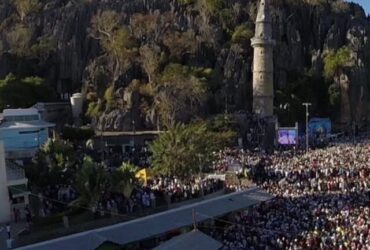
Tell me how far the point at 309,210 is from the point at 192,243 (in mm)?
8029

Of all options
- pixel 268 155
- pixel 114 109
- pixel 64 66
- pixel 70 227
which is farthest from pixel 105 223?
pixel 64 66

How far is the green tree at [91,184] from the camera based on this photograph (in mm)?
30188

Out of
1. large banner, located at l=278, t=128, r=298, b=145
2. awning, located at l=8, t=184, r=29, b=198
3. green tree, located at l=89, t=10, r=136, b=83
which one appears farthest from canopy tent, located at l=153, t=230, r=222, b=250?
green tree, located at l=89, t=10, r=136, b=83

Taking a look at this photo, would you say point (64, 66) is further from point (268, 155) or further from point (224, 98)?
point (268, 155)

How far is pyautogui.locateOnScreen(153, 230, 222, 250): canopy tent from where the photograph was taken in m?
23.1

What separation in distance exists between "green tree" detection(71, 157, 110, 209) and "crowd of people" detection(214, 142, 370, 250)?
616cm

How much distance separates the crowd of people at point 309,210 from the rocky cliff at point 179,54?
2902 cm

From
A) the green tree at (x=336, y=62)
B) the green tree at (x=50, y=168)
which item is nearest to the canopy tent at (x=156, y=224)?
the green tree at (x=50, y=168)

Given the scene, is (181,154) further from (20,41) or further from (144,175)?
(20,41)

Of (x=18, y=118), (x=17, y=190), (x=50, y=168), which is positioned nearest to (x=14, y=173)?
(x=17, y=190)

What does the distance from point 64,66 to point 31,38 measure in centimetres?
686

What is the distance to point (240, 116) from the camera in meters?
69.5

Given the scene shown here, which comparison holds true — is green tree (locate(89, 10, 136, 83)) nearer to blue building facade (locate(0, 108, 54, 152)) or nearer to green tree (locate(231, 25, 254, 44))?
green tree (locate(231, 25, 254, 44))

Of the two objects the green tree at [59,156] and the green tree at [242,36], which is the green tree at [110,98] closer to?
the green tree at [242,36]
